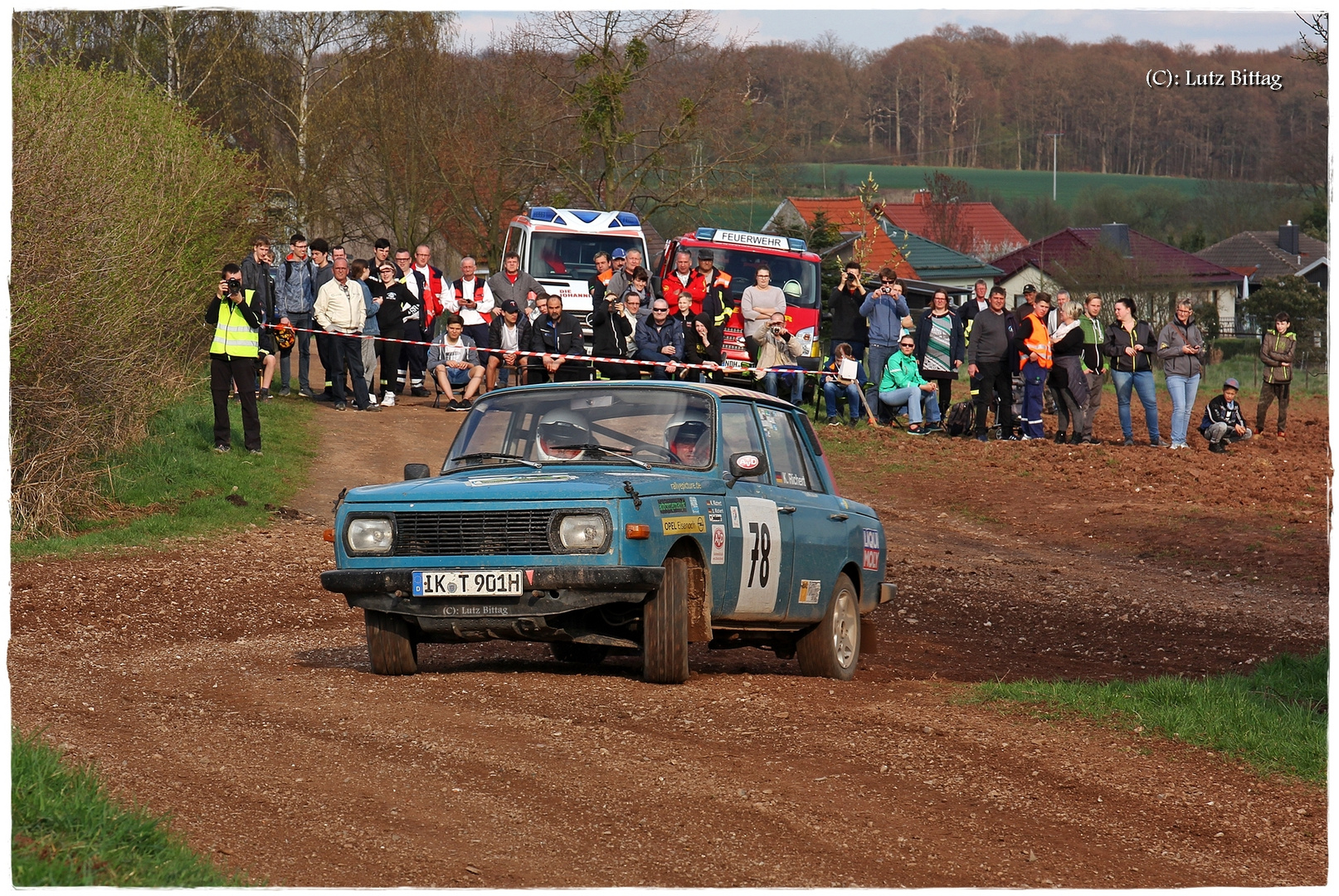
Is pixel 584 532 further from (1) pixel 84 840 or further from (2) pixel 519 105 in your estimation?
(2) pixel 519 105

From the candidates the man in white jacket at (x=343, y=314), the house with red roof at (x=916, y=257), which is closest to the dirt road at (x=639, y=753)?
the man in white jacket at (x=343, y=314)

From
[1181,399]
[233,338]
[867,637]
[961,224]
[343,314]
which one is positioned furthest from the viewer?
[961,224]

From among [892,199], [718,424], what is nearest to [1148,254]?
[892,199]

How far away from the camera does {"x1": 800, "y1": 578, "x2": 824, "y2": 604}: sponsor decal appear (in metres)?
9.74

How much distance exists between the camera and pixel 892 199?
95375 mm

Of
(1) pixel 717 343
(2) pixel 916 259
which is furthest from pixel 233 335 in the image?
(2) pixel 916 259

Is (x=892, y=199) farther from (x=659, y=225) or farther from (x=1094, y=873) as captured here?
(x=1094, y=873)

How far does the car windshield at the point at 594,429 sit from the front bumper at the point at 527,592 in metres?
1.08

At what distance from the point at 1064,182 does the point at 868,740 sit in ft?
290

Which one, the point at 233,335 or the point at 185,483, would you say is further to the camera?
the point at 233,335

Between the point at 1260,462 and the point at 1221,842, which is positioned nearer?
the point at 1221,842

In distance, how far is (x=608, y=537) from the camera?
819cm

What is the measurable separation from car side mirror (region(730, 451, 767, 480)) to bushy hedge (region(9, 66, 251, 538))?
28.5ft

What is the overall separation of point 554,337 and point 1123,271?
40.2 metres
